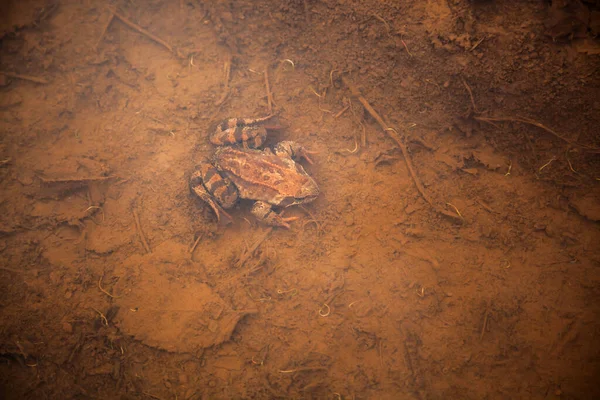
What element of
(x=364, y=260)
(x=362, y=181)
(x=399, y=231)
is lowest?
(x=364, y=260)

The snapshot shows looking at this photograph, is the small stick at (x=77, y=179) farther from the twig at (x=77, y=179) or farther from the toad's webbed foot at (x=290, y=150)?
the toad's webbed foot at (x=290, y=150)

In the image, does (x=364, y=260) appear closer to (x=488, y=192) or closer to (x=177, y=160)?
(x=488, y=192)

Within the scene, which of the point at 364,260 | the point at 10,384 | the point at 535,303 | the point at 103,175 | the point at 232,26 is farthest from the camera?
the point at 232,26

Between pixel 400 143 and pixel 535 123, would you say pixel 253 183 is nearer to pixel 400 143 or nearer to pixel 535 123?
pixel 400 143

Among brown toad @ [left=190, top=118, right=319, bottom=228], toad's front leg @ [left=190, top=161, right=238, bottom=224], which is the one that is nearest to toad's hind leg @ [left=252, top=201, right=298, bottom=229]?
brown toad @ [left=190, top=118, right=319, bottom=228]

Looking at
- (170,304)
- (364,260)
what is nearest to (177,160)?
(170,304)

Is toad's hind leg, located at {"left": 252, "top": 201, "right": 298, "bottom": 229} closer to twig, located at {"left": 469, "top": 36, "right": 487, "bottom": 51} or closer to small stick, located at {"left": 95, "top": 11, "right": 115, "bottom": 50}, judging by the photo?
twig, located at {"left": 469, "top": 36, "right": 487, "bottom": 51}

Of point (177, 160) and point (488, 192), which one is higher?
point (488, 192)
